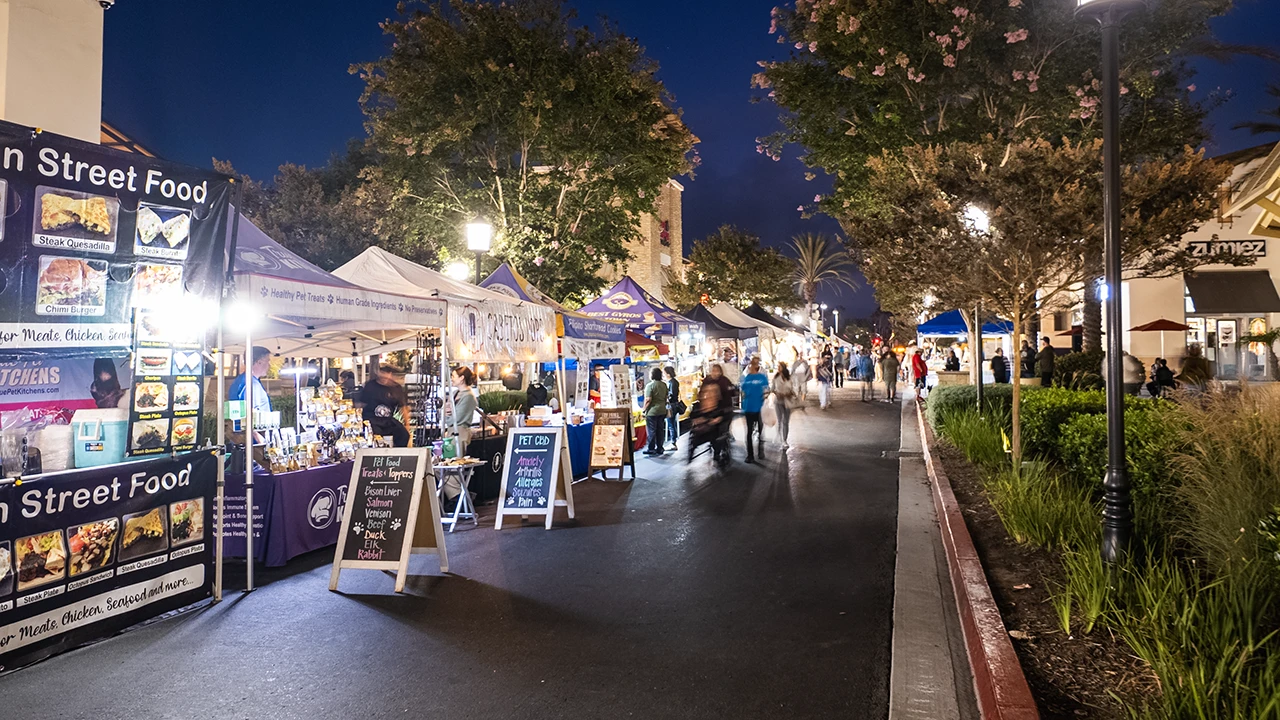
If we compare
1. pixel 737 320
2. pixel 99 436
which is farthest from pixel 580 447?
pixel 737 320

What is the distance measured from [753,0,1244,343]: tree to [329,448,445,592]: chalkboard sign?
10.2 meters

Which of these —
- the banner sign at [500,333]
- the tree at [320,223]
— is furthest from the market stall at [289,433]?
the tree at [320,223]

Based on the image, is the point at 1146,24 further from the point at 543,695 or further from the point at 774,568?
the point at 543,695

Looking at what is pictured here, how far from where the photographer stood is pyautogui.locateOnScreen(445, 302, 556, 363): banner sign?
9.79 metres

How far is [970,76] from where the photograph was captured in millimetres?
16375

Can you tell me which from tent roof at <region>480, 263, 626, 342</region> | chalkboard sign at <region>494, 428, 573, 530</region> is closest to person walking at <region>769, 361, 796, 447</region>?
tent roof at <region>480, 263, 626, 342</region>

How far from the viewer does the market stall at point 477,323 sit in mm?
9859

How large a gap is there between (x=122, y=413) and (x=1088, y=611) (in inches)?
265

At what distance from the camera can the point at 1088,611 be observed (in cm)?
465

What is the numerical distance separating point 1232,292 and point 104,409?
110 ft

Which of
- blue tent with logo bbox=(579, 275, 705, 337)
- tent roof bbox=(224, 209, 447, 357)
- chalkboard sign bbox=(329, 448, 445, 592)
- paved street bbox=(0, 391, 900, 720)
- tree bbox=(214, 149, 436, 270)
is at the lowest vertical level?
paved street bbox=(0, 391, 900, 720)

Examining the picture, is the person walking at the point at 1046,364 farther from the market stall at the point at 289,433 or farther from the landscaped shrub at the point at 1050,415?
the market stall at the point at 289,433

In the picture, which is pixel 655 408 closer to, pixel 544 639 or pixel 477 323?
pixel 477 323

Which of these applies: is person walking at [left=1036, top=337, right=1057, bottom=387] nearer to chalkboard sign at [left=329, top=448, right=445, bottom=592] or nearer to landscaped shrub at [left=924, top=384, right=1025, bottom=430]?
landscaped shrub at [left=924, top=384, right=1025, bottom=430]
